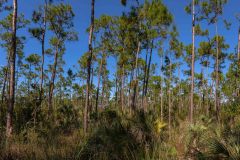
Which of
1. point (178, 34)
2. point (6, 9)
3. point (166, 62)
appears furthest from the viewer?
point (166, 62)

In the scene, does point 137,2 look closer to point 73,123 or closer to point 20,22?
point 20,22

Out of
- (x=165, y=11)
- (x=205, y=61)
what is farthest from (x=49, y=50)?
(x=205, y=61)

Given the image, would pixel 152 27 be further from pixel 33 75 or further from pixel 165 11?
pixel 33 75

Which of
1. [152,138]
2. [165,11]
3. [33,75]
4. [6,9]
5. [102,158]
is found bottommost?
[102,158]

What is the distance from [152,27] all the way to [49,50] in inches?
538

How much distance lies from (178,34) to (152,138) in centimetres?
2404

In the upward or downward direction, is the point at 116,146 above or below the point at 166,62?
below

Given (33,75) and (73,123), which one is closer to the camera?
(73,123)

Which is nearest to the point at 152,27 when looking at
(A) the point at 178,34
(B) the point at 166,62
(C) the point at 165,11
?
(C) the point at 165,11

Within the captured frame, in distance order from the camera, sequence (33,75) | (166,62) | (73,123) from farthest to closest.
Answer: (33,75) → (166,62) → (73,123)

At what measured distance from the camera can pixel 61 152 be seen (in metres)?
6.71

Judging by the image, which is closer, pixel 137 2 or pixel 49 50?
pixel 137 2

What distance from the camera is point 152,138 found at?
7250 millimetres

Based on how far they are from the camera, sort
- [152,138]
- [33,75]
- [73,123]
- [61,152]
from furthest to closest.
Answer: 1. [33,75]
2. [73,123]
3. [152,138]
4. [61,152]
